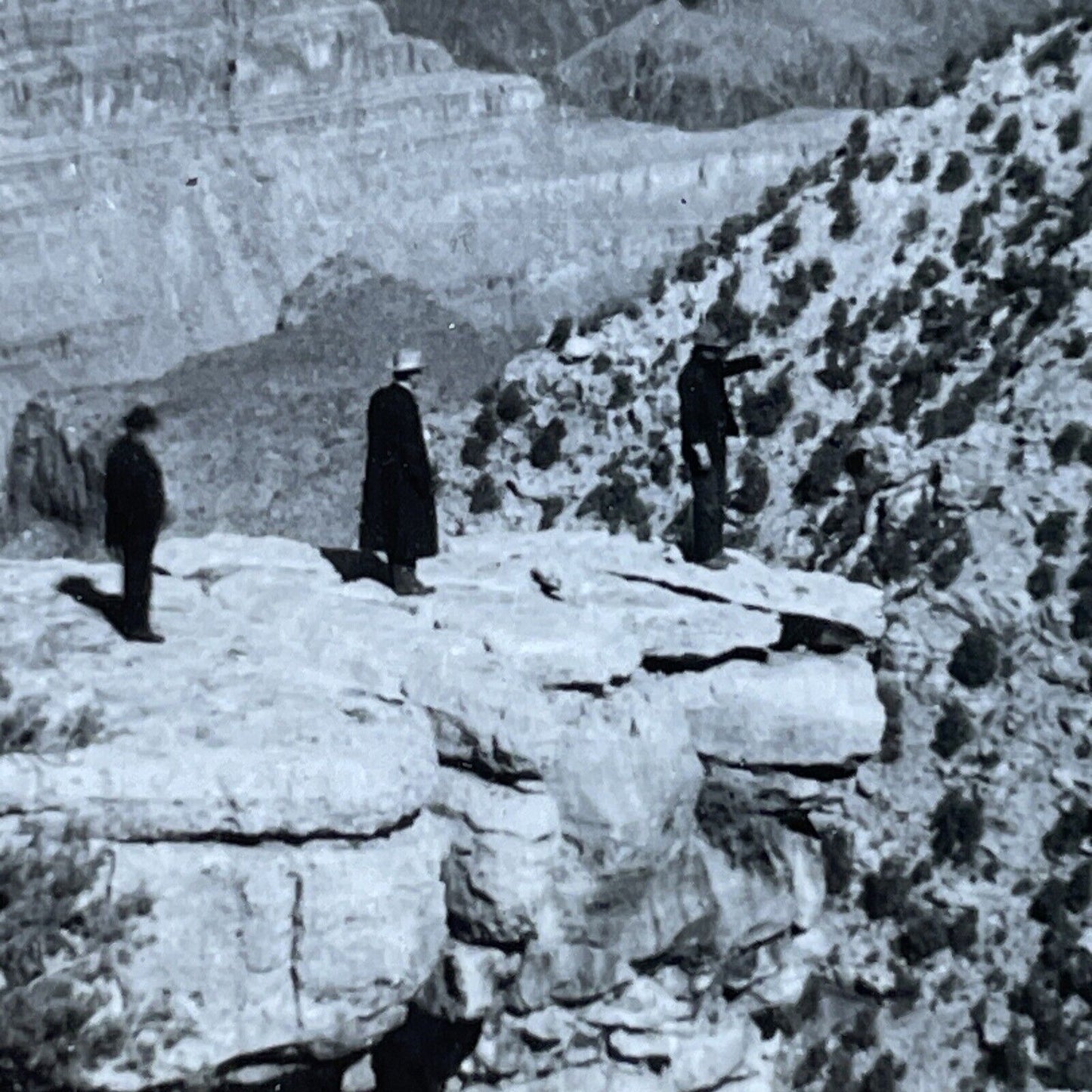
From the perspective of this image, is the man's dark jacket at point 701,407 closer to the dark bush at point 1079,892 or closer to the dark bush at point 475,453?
the dark bush at point 1079,892

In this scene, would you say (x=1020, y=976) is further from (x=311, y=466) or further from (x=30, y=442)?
(x=30, y=442)

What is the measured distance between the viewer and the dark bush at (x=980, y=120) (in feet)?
72.6

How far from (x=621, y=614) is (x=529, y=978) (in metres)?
2.48

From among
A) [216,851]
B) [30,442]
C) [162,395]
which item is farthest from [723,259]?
[216,851]

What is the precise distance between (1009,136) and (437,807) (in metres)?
14.8

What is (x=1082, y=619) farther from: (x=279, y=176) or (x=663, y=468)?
(x=279, y=176)

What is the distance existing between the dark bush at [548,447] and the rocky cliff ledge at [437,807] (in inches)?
290

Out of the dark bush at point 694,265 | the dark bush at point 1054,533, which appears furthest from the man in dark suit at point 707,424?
the dark bush at point 694,265

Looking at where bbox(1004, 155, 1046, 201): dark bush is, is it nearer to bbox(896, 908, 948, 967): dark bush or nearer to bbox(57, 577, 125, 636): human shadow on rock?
bbox(896, 908, 948, 967): dark bush

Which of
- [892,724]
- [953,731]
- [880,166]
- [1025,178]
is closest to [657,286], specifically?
[880,166]

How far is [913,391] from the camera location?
1911 centimetres

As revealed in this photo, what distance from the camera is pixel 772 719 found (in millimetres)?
11562

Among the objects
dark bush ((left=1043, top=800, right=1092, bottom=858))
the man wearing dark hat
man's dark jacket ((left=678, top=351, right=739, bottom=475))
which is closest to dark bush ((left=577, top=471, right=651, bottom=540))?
dark bush ((left=1043, top=800, right=1092, bottom=858))

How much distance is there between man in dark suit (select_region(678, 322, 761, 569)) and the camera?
1216 cm
